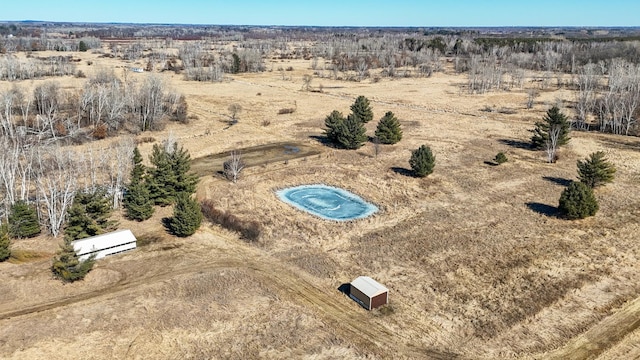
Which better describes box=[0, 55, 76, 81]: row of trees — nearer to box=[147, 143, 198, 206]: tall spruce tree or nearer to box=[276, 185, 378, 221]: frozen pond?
box=[147, 143, 198, 206]: tall spruce tree

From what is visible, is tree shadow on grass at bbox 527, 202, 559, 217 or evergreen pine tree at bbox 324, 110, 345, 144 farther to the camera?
evergreen pine tree at bbox 324, 110, 345, 144

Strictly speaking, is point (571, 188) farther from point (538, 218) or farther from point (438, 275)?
point (438, 275)

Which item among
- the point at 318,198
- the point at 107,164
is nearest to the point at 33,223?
the point at 107,164

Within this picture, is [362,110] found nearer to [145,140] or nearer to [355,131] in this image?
[355,131]

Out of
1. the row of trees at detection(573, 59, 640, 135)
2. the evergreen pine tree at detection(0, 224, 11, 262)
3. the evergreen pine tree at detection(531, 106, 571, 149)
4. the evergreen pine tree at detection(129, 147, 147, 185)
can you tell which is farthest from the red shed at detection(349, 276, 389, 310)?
the row of trees at detection(573, 59, 640, 135)

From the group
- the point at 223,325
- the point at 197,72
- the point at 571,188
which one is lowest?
the point at 223,325

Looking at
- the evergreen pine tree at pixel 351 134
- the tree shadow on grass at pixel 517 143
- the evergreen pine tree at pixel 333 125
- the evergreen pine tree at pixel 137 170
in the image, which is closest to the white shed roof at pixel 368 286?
the evergreen pine tree at pixel 137 170
